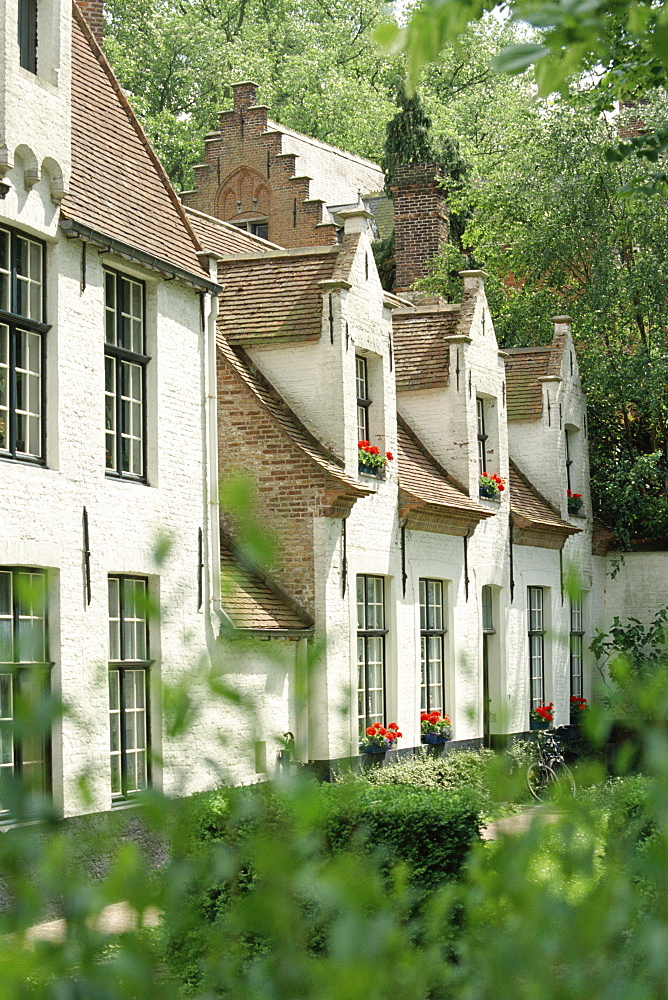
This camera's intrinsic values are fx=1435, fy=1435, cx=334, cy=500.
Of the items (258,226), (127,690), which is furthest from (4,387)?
(258,226)

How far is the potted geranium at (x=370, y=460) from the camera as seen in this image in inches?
673

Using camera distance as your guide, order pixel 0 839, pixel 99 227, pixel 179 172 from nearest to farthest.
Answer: pixel 0 839, pixel 99 227, pixel 179 172

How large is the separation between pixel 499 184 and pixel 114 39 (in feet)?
61.0

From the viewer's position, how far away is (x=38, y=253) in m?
11.8

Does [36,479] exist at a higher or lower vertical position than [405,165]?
lower

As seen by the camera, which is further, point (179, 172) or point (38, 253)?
point (179, 172)

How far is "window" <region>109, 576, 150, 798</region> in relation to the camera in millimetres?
12523

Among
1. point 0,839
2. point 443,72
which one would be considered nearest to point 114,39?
point 443,72

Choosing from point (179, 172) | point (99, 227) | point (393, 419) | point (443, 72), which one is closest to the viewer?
point (99, 227)

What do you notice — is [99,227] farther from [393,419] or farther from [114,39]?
[114,39]

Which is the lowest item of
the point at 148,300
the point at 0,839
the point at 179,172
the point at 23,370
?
the point at 0,839

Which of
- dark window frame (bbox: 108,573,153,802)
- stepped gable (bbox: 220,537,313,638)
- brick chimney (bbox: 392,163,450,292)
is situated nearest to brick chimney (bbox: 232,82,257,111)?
brick chimney (bbox: 392,163,450,292)

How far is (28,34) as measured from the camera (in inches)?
472

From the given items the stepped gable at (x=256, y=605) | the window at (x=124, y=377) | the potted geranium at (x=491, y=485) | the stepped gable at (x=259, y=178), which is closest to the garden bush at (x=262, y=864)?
the window at (x=124, y=377)
